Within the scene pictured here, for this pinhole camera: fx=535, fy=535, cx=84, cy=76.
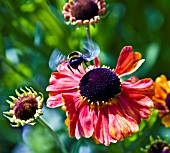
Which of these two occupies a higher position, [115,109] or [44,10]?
[44,10]

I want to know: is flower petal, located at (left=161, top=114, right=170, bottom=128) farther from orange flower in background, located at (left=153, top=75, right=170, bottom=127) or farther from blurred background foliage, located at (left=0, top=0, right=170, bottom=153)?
blurred background foliage, located at (left=0, top=0, right=170, bottom=153)

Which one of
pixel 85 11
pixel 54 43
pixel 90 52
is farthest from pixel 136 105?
pixel 54 43

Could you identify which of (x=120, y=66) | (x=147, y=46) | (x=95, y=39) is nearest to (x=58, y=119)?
(x=95, y=39)

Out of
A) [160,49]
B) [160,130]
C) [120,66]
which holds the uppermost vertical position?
[120,66]

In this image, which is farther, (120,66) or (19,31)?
(19,31)

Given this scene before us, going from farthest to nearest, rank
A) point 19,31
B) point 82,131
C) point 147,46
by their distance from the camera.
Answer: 1. point 147,46
2. point 19,31
3. point 82,131

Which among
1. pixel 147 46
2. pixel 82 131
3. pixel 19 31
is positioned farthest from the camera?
pixel 147 46

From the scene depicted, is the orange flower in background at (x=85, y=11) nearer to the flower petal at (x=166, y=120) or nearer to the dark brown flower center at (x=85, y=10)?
the dark brown flower center at (x=85, y=10)

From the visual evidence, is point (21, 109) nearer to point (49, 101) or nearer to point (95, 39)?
point (49, 101)
